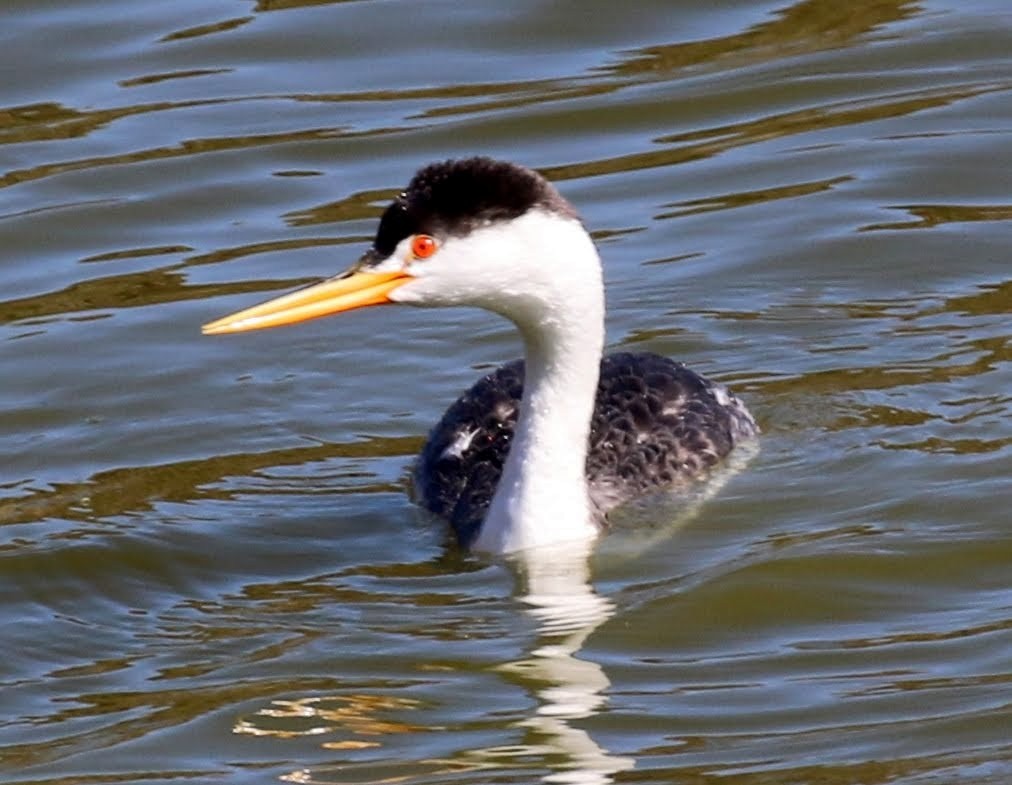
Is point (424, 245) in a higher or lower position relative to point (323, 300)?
higher

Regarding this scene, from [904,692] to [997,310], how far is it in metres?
3.85

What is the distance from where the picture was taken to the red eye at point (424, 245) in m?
8.43

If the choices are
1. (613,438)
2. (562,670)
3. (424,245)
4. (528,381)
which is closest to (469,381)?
(613,438)

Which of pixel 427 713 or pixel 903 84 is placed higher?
pixel 903 84

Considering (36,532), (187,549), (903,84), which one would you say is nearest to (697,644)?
(187,549)

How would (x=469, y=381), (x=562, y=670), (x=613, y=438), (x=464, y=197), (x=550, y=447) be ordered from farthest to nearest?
(x=469, y=381) < (x=613, y=438) < (x=550, y=447) < (x=464, y=197) < (x=562, y=670)

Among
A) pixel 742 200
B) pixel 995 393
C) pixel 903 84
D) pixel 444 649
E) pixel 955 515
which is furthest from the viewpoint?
pixel 903 84

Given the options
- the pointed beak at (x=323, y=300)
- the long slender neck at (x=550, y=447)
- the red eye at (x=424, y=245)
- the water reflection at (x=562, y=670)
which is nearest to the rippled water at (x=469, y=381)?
the water reflection at (x=562, y=670)

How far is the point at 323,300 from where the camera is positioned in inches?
332

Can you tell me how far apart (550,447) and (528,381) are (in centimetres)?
24

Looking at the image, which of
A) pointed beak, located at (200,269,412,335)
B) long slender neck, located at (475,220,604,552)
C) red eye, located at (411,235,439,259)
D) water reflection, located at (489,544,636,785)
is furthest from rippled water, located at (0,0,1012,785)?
red eye, located at (411,235,439,259)

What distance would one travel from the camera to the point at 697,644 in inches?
327

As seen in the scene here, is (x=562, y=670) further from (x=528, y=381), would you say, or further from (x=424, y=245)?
(x=424, y=245)

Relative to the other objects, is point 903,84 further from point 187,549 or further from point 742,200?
point 187,549
